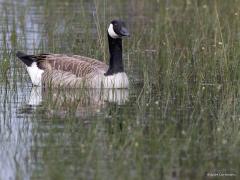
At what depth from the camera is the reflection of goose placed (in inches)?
456

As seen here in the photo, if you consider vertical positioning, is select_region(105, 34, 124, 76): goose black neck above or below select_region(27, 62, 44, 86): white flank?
above

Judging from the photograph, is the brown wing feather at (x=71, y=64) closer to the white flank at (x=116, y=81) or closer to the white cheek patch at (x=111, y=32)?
the white flank at (x=116, y=81)

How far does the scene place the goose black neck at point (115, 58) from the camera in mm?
13922

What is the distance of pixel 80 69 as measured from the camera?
13969 millimetres

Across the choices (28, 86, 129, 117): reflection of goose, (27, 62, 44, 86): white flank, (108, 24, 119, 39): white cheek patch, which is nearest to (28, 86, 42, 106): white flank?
(28, 86, 129, 117): reflection of goose

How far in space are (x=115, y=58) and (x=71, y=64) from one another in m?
0.70

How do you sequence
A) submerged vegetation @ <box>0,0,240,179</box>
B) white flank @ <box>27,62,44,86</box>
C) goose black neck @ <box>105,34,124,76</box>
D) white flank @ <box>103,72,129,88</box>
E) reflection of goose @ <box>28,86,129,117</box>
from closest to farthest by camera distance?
1. submerged vegetation @ <box>0,0,240,179</box>
2. reflection of goose @ <box>28,86,129,117</box>
3. white flank @ <box>103,72,129,88</box>
4. goose black neck @ <box>105,34,124,76</box>
5. white flank @ <box>27,62,44,86</box>

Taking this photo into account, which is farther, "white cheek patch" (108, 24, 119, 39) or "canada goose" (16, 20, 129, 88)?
"white cheek patch" (108, 24, 119, 39)

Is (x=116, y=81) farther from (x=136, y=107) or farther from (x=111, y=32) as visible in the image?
(x=136, y=107)

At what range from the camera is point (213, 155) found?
30.9 ft

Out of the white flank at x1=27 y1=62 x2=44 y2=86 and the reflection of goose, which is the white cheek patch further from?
the white flank at x1=27 y1=62 x2=44 y2=86

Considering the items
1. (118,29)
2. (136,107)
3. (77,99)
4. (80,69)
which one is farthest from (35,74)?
(136,107)

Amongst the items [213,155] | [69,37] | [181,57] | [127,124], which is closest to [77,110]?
[127,124]

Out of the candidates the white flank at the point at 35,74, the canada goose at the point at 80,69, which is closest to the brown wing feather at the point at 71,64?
the canada goose at the point at 80,69
